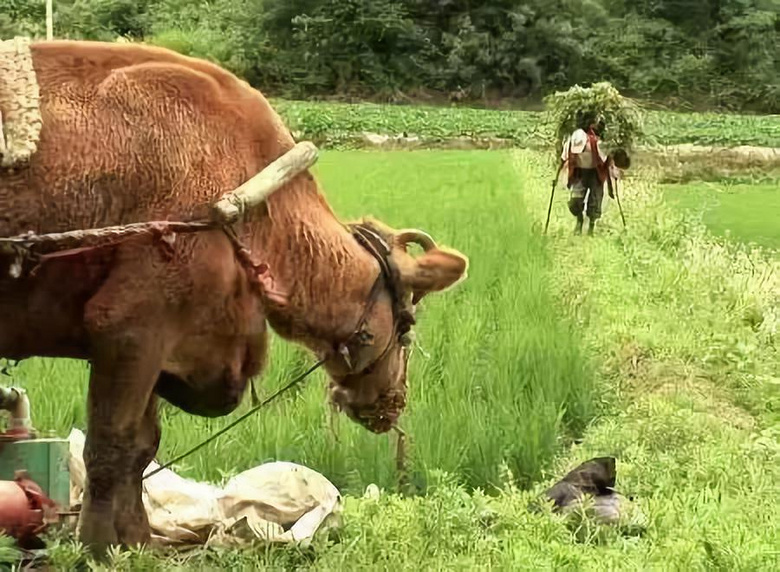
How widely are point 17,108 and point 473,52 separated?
111 feet

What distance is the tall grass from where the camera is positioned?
4.11 meters

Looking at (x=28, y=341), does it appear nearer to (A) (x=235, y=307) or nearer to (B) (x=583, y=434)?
(A) (x=235, y=307)

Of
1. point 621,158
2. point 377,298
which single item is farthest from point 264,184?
point 621,158

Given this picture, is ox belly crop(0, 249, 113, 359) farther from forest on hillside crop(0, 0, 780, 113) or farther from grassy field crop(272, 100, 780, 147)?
forest on hillside crop(0, 0, 780, 113)

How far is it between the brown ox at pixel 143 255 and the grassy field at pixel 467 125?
18.7 m

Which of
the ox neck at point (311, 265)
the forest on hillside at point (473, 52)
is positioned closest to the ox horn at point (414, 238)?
the ox neck at point (311, 265)

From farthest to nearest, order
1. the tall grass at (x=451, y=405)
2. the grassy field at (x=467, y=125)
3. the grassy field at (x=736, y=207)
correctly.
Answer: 1. the grassy field at (x=467, y=125)
2. the grassy field at (x=736, y=207)
3. the tall grass at (x=451, y=405)

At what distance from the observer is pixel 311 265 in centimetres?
318

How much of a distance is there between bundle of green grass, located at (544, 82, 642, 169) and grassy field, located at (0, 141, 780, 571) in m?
2.95

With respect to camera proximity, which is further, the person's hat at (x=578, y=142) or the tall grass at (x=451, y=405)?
the person's hat at (x=578, y=142)

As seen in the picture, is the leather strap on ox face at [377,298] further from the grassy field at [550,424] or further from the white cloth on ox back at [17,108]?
the white cloth on ox back at [17,108]

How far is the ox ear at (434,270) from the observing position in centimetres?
338

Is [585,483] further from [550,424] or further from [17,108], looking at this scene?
[17,108]

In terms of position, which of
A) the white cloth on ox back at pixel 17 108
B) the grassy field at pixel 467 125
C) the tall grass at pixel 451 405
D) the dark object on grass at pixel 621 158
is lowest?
the grassy field at pixel 467 125
